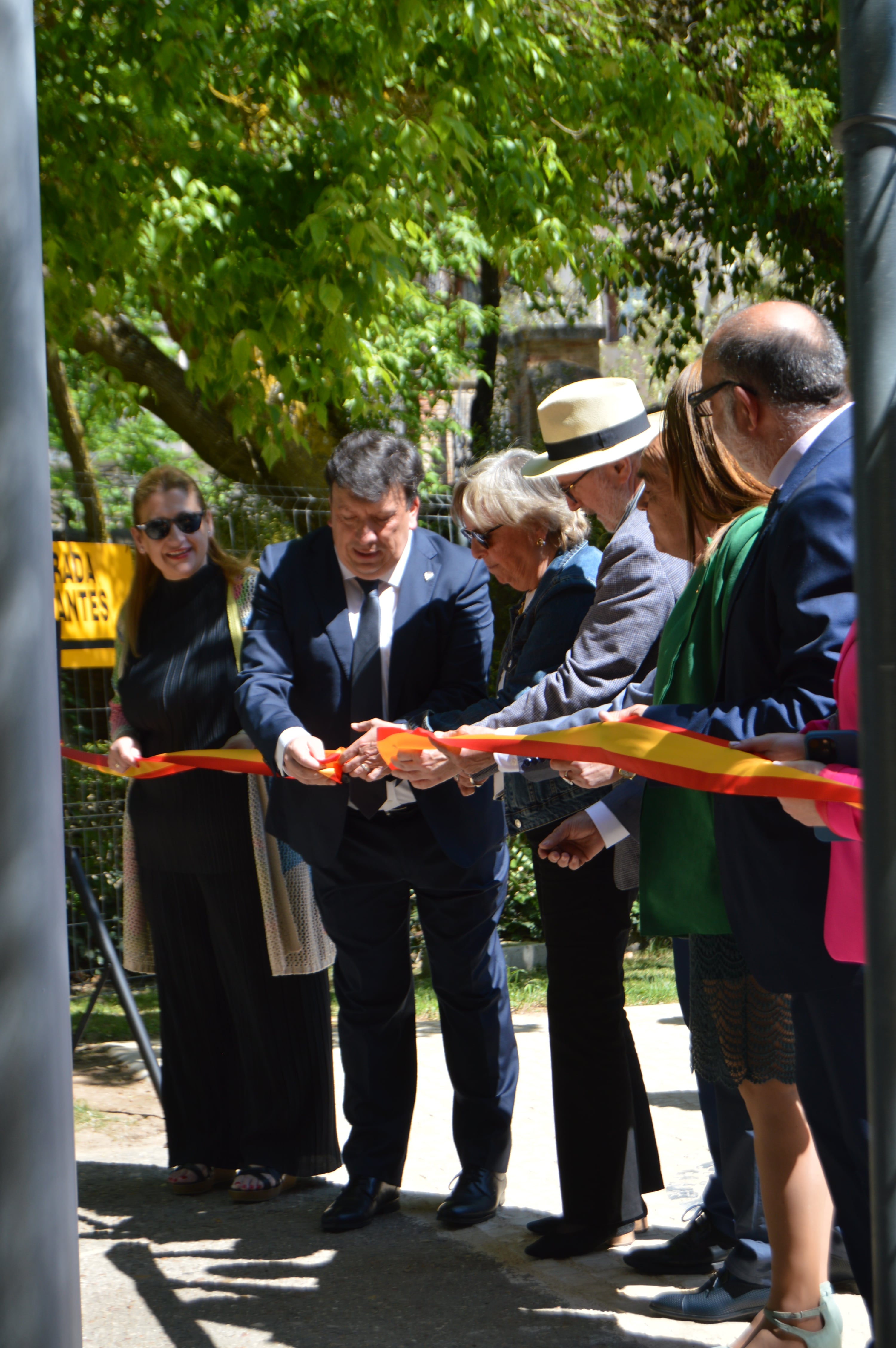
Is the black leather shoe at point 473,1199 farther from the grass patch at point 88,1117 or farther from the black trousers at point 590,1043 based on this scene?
the grass patch at point 88,1117

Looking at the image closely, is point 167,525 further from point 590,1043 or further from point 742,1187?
point 742,1187

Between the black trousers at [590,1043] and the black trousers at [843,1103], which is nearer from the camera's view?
the black trousers at [843,1103]

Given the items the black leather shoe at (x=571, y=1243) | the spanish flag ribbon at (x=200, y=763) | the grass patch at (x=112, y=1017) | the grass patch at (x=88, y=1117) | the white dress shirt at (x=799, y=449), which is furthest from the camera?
the grass patch at (x=112, y=1017)

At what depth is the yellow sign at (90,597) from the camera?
23.8 feet

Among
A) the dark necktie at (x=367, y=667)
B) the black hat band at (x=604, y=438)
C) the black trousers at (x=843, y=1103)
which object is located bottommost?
Result: the black trousers at (x=843, y=1103)

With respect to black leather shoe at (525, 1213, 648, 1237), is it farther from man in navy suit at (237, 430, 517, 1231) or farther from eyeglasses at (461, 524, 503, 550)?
eyeglasses at (461, 524, 503, 550)

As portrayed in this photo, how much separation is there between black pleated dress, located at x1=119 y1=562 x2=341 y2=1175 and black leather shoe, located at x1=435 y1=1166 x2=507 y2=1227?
0.55 metres

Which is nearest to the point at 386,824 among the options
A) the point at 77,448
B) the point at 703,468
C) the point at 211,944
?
the point at 211,944

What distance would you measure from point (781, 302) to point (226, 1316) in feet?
8.92

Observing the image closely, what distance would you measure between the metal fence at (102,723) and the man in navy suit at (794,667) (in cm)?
540

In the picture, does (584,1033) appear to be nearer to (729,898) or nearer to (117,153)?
(729,898)

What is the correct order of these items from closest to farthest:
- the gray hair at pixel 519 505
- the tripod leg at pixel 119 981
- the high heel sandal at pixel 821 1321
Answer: the high heel sandal at pixel 821 1321 → the gray hair at pixel 519 505 → the tripod leg at pixel 119 981

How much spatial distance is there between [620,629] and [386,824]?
3.41 feet

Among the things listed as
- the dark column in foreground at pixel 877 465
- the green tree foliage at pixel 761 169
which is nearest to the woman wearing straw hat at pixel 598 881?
the dark column in foreground at pixel 877 465
